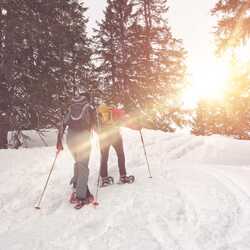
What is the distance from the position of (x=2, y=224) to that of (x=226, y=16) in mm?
12715

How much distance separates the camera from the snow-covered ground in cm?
517

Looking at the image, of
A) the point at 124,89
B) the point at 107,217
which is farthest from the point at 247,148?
the point at 124,89

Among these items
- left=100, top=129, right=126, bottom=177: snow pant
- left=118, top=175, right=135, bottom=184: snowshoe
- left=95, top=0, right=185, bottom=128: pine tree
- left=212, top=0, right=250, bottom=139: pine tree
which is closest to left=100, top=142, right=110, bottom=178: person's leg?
left=100, top=129, right=126, bottom=177: snow pant

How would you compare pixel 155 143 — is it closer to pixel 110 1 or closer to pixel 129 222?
pixel 129 222

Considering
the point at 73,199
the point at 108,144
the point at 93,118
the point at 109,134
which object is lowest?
the point at 73,199

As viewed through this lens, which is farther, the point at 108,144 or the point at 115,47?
the point at 115,47

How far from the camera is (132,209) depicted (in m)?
6.54

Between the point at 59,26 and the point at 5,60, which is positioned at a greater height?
the point at 59,26

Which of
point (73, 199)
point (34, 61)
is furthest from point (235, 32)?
point (73, 199)

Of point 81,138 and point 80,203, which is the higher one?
point 81,138

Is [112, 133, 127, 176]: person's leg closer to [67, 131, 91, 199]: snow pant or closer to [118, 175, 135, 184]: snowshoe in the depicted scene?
[118, 175, 135, 184]: snowshoe

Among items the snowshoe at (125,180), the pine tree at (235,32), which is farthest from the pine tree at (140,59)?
the snowshoe at (125,180)

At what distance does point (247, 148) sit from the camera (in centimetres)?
1344

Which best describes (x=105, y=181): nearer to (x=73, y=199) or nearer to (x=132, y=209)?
(x=73, y=199)
